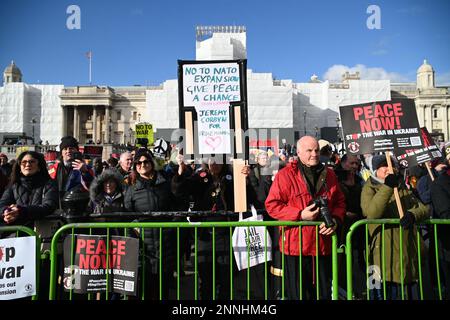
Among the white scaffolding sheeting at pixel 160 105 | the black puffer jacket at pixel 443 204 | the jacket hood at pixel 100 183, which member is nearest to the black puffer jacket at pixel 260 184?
the jacket hood at pixel 100 183

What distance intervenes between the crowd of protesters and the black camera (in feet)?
0.03

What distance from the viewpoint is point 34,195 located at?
3.78m

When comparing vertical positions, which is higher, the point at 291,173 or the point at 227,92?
the point at 227,92

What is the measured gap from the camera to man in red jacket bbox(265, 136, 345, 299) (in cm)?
328

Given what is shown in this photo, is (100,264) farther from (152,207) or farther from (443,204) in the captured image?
(443,204)

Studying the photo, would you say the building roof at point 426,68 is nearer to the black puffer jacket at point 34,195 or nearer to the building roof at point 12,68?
the building roof at point 12,68

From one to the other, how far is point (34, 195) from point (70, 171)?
1.68 metres

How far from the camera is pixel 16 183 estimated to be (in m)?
3.85

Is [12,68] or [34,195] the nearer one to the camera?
[34,195]

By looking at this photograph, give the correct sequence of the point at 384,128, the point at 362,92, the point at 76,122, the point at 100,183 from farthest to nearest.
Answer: the point at 76,122, the point at 362,92, the point at 100,183, the point at 384,128

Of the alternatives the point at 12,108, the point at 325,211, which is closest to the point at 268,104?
the point at 12,108

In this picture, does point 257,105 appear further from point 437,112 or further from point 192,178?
point 192,178

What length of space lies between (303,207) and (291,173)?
0.33 metres
